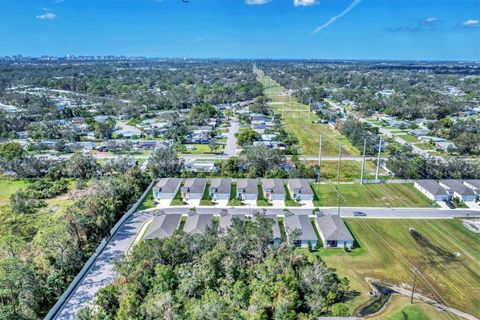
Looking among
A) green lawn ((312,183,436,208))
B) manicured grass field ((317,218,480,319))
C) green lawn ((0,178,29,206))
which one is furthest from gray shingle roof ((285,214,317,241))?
green lawn ((0,178,29,206))

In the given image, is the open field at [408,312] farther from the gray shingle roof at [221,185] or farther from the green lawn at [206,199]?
the gray shingle roof at [221,185]

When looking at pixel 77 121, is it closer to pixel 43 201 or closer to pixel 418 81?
pixel 43 201

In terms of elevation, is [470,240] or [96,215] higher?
[96,215]

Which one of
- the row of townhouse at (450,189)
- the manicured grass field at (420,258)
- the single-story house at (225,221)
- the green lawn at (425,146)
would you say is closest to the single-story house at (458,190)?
the row of townhouse at (450,189)

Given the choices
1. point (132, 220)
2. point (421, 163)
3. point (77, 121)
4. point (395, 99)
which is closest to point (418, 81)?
point (395, 99)

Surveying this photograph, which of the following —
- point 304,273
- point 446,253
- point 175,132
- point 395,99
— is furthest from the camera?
point 395,99

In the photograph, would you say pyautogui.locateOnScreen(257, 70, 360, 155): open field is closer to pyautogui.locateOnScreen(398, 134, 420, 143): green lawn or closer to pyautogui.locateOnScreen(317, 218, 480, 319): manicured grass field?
pyautogui.locateOnScreen(398, 134, 420, 143): green lawn

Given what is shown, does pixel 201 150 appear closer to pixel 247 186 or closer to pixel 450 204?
pixel 247 186
